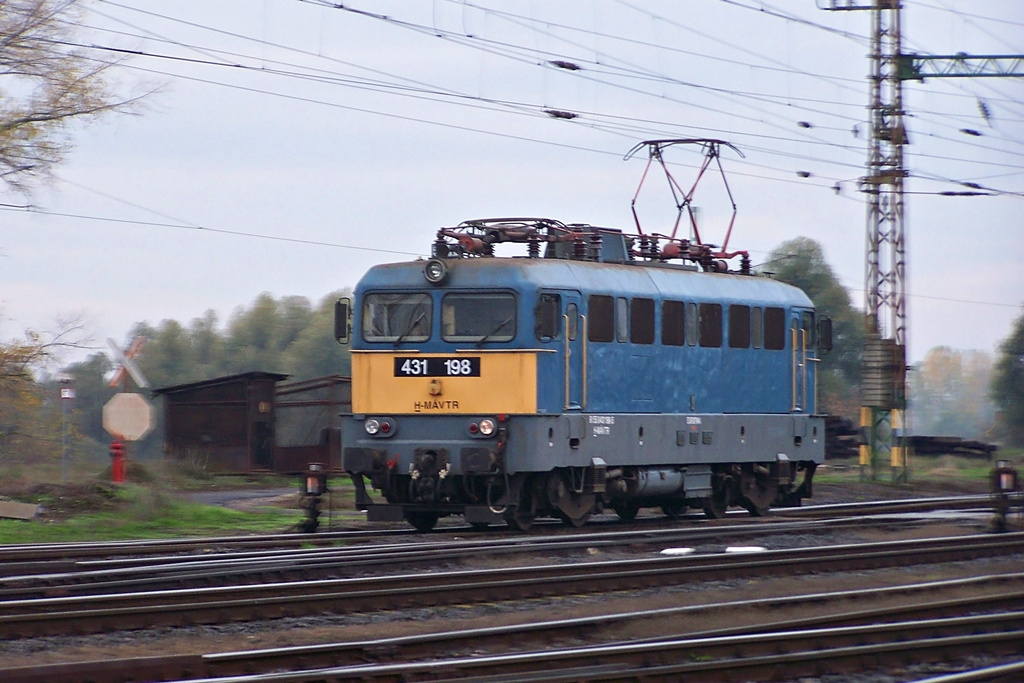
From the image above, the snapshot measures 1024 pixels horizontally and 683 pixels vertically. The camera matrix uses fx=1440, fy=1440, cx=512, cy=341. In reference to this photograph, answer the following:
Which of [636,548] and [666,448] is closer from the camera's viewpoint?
[636,548]

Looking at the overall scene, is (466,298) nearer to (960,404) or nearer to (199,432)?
(199,432)

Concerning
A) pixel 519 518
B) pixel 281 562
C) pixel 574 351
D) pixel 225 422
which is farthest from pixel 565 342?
pixel 225 422

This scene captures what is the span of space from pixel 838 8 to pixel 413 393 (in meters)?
20.3

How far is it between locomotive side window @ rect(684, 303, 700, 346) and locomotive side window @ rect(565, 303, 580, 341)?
8.66 ft

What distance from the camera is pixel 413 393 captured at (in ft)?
58.1

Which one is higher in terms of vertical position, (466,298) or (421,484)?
(466,298)

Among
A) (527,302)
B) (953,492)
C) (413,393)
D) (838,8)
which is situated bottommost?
(953,492)

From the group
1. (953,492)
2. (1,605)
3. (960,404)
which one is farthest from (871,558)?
(960,404)

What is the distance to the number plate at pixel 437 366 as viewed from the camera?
1747 centimetres

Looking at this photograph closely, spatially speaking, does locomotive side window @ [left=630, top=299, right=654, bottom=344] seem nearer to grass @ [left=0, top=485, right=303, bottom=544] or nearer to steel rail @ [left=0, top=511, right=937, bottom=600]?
steel rail @ [left=0, top=511, right=937, bottom=600]

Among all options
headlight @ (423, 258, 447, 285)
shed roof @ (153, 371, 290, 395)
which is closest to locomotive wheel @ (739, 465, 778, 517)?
headlight @ (423, 258, 447, 285)

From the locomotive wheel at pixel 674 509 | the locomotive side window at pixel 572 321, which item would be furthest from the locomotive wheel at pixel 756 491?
the locomotive side window at pixel 572 321

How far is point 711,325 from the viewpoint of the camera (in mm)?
20750

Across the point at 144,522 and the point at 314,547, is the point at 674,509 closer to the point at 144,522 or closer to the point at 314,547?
the point at 314,547
